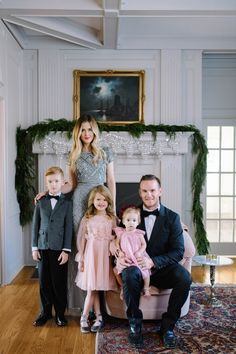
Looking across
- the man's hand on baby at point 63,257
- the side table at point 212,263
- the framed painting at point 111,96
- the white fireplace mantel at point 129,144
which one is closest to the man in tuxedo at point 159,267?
the man's hand on baby at point 63,257

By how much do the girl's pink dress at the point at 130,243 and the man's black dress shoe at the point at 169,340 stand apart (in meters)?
0.41

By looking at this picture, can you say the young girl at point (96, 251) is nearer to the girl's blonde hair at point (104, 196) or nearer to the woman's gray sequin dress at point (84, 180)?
the girl's blonde hair at point (104, 196)

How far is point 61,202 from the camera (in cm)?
328

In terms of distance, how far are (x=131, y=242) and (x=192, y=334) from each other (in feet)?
2.62

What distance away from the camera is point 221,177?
6.02 m

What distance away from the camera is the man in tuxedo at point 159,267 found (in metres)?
2.93

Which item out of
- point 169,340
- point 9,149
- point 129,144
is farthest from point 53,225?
point 129,144

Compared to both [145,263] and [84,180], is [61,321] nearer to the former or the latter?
[145,263]

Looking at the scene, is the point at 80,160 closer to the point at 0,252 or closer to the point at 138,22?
the point at 0,252

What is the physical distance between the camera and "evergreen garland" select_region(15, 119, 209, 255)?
514 centimetres

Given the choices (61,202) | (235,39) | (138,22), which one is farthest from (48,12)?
(235,39)

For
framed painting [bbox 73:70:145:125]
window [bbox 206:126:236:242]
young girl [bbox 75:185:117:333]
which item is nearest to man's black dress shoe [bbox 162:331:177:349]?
young girl [bbox 75:185:117:333]

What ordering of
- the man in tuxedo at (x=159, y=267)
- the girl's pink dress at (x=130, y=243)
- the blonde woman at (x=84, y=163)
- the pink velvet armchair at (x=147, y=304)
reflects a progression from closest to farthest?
the man in tuxedo at (x=159, y=267)
the girl's pink dress at (x=130, y=243)
the pink velvet armchair at (x=147, y=304)
the blonde woman at (x=84, y=163)

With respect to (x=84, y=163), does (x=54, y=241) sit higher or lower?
lower
